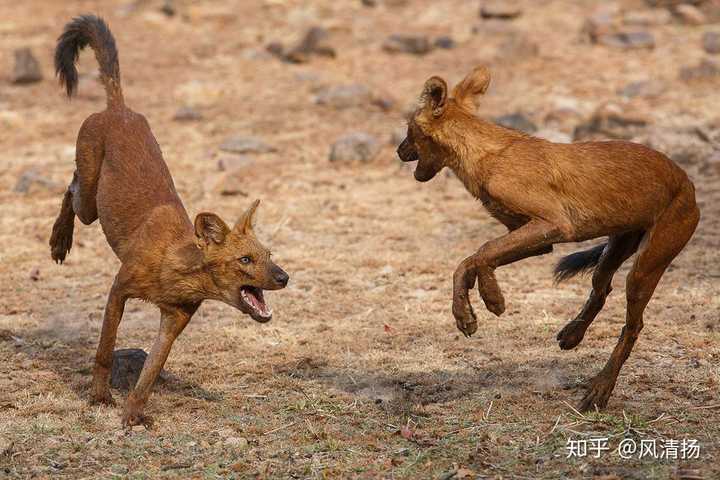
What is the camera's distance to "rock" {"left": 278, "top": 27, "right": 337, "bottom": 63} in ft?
57.3

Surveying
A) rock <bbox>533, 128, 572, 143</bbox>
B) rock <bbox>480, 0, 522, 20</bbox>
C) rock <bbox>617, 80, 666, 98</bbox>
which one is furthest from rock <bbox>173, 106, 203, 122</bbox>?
rock <bbox>480, 0, 522, 20</bbox>

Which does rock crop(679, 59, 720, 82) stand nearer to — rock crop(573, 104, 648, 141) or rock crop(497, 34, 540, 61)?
rock crop(573, 104, 648, 141)

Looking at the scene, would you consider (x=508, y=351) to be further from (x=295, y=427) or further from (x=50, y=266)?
(x=50, y=266)

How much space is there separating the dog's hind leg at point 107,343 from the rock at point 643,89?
1038 centimetres

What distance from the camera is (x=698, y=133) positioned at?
13.2 m

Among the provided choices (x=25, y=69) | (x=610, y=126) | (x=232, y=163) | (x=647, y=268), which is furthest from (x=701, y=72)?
(x=647, y=268)

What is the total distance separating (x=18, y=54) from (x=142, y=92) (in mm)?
2046

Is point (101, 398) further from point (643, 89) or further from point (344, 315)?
point (643, 89)

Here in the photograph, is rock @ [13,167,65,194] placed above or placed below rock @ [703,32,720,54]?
below

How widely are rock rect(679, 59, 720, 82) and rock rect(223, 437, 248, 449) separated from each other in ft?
37.3

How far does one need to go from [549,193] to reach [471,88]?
0.85 meters

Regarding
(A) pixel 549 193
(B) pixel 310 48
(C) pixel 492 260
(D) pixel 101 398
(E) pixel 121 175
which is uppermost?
(A) pixel 549 193

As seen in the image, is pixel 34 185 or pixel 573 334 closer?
pixel 573 334

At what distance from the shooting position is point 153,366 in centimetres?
641
